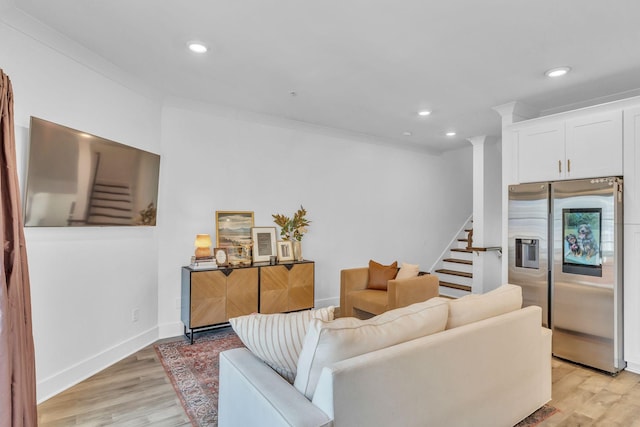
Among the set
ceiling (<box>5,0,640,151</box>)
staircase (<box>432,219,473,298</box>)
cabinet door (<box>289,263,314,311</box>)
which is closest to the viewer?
ceiling (<box>5,0,640,151</box>)

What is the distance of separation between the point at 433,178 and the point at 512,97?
2705mm

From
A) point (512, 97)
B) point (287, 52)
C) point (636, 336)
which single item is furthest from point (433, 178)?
point (287, 52)

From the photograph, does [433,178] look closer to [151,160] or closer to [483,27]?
[483,27]

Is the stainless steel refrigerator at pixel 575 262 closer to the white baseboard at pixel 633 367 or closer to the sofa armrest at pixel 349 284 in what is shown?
the white baseboard at pixel 633 367

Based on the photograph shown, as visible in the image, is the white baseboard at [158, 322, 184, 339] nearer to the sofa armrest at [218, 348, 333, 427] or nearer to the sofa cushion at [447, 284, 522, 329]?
the sofa armrest at [218, 348, 333, 427]

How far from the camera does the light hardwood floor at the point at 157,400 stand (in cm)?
223

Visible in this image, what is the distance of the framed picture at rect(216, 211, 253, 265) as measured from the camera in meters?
3.96

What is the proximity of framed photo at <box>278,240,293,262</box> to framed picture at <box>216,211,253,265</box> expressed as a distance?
15.2 inches

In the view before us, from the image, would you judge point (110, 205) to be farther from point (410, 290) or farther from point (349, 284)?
point (410, 290)

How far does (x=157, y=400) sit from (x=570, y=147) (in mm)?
4121

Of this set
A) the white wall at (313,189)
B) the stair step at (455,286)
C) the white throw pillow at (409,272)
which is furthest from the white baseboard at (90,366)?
the stair step at (455,286)

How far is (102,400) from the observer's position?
2.46 metres

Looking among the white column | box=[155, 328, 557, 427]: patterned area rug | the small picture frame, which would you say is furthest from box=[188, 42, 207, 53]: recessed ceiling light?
the white column

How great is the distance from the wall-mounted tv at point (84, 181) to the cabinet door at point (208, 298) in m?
0.76
